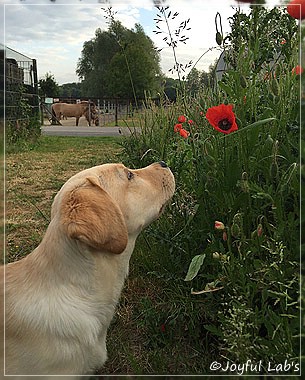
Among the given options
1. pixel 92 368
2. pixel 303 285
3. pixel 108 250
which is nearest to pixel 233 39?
pixel 108 250

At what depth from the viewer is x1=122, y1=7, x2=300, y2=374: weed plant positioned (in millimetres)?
1649

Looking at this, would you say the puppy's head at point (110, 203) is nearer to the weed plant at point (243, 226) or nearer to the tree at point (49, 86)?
Result: the weed plant at point (243, 226)

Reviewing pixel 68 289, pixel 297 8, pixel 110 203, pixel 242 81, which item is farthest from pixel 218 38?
pixel 68 289

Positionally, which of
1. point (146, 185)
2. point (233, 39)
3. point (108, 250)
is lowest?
point (108, 250)

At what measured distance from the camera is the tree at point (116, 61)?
2.18 metres

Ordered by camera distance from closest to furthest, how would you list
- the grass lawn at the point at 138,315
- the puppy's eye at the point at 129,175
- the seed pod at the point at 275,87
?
the grass lawn at the point at 138,315 < the seed pod at the point at 275,87 < the puppy's eye at the point at 129,175

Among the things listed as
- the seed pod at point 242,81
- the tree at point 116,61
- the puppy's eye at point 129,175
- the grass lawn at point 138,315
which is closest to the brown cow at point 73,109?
the tree at point 116,61

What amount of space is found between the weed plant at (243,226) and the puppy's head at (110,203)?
206 millimetres

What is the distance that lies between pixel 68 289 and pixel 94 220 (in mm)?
314

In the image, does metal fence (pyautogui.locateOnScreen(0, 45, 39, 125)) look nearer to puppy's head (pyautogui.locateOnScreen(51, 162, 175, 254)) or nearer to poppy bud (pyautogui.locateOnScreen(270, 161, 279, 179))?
puppy's head (pyautogui.locateOnScreen(51, 162, 175, 254))

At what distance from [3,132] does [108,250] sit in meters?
0.66

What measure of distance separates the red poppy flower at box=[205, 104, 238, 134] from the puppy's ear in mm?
540

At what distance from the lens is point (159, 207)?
88.8 inches

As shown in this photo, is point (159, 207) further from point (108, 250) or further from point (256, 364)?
point (256, 364)
